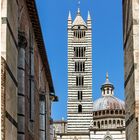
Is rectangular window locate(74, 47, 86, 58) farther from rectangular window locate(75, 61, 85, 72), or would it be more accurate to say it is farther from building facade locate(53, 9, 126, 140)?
rectangular window locate(75, 61, 85, 72)

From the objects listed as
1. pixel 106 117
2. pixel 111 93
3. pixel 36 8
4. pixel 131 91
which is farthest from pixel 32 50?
pixel 111 93

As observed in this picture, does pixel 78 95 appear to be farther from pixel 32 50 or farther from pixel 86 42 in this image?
pixel 32 50

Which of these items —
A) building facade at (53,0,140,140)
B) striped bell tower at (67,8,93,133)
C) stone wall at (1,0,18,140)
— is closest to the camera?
stone wall at (1,0,18,140)

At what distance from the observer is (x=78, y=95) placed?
85312mm

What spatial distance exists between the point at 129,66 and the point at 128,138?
96.0 inches

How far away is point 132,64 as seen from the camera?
14633mm

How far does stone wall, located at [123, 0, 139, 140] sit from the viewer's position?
14.1 metres

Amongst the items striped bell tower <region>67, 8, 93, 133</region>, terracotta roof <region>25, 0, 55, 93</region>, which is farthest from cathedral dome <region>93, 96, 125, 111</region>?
terracotta roof <region>25, 0, 55, 93</region>

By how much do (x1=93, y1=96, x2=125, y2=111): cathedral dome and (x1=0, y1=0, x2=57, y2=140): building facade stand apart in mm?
65450

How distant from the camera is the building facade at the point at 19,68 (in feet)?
43.9

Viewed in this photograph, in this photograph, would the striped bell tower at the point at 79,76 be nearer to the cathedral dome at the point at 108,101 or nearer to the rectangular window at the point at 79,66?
the rectangular window at the point at 79,66

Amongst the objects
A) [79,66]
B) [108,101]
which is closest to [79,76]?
[79,66]

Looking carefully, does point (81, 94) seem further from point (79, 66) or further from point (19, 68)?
point (19, 68)

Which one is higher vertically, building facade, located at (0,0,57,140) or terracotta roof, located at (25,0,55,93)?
A: terracotta roof, located at (25,0,55,93)
